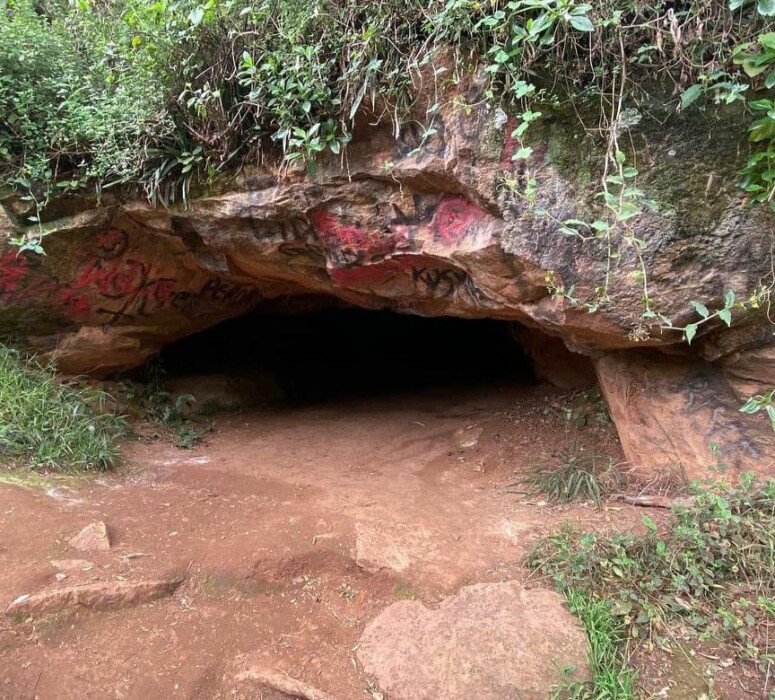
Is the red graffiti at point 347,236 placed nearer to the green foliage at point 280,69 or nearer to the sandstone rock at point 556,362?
the green foliage at point 280,69

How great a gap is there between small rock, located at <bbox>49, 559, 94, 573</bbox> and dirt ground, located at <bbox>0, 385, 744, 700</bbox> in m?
0.03

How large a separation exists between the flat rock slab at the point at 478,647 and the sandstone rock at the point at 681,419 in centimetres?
137

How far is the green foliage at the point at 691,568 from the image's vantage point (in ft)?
6.88

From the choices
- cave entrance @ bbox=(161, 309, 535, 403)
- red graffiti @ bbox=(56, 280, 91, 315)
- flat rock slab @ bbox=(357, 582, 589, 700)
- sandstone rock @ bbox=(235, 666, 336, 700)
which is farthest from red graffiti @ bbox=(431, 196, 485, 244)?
cave entrance @ bbox=(161, 309, 535, 403)

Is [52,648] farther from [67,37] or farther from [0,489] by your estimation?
[67,37]

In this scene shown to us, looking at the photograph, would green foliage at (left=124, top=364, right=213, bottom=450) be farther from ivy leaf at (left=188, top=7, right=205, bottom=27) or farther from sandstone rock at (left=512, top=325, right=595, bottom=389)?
sandstone rock at (left=512, top=325, right=595, bottom=389)

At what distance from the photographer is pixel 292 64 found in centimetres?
288

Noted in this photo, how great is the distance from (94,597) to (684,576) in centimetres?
255

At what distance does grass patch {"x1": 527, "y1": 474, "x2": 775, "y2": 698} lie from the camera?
81.0 inches

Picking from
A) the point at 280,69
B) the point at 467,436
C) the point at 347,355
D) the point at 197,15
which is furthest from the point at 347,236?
the point at 347,355

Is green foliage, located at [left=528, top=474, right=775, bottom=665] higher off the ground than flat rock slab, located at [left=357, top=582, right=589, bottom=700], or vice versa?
green foliage, located at [left=528, top=474, right=775, bottom=665]

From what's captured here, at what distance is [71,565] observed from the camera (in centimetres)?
240

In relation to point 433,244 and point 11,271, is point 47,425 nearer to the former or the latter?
point 11,271

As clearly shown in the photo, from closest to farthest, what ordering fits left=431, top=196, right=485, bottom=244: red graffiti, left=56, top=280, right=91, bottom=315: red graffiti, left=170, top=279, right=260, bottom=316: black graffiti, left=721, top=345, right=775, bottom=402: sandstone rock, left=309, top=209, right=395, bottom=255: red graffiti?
left=721, top=345, right=775, bottom=402: sandstone rock
left=431, top=196, right=485, bottom=244: red graffiti
left=309, top=209, right=395, bottom=255: red graffiti
left=56, top=280, right=91, bottom=315: red graffiti
left=170, top=279, right=260, bottom=316: black graffiti
